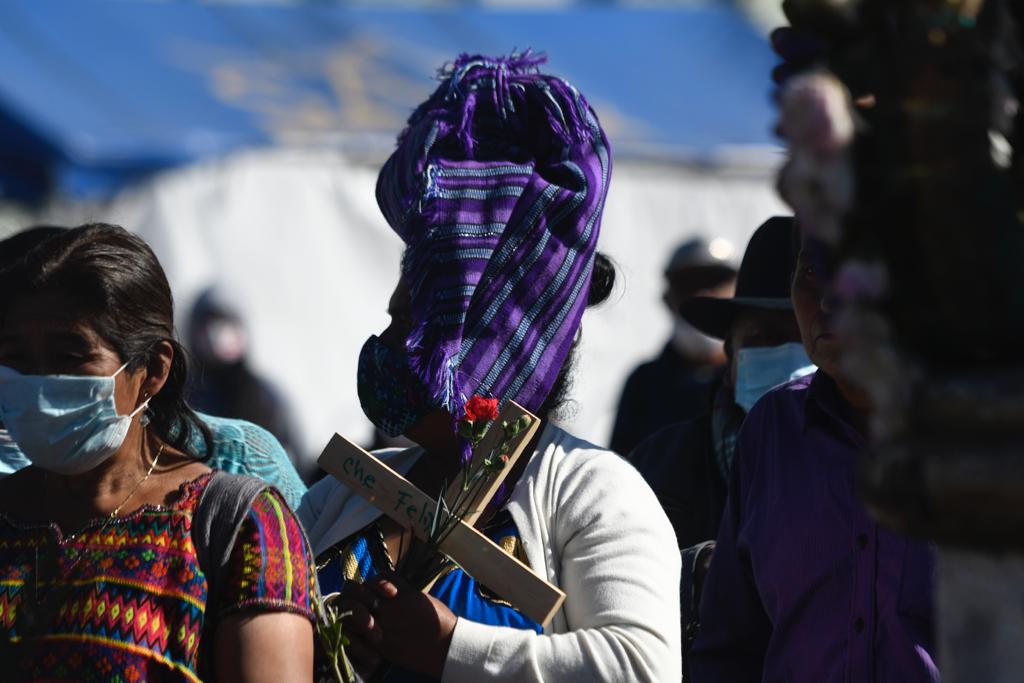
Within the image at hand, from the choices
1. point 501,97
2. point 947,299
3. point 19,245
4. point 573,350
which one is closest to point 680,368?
point 573,350

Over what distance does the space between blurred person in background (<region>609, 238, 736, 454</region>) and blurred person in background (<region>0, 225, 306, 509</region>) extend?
188 centimetres

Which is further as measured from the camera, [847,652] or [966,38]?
[847,652]

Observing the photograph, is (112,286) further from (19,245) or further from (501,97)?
(501,97)

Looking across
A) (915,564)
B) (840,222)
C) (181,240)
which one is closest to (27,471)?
(915,564)

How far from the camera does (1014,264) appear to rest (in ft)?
4.09

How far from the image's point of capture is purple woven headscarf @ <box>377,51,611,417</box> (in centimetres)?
268

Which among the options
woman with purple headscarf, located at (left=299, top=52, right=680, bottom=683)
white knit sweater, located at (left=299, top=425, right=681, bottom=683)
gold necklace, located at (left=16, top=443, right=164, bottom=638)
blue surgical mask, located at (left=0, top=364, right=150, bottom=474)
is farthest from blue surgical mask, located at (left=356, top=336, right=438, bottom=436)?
gold necklace, located at (left=16, top=443, right=164, bottom=638)

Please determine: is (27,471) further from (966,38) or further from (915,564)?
(966,38)

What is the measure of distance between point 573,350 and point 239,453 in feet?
2.66

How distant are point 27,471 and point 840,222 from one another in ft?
5.98

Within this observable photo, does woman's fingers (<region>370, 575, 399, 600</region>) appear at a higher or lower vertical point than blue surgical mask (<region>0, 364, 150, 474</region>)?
lower

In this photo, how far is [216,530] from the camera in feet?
7.86

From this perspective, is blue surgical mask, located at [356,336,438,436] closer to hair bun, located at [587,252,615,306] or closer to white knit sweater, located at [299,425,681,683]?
white knit sweater, located at [299,425,681,683]

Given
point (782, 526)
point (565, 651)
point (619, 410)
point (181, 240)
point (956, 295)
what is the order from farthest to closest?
point (181, 240), point (619, 410), point (782, 526), point (565, 651), point (956, 295)
